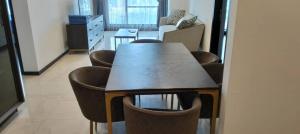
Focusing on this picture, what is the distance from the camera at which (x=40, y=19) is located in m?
4.30

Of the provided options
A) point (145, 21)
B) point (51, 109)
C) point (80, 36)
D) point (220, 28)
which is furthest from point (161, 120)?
point (145, 21)

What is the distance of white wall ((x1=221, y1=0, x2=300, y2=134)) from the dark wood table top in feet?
0.77

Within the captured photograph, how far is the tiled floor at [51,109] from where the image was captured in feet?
8.48

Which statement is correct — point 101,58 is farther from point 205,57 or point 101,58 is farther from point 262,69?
point 262,69

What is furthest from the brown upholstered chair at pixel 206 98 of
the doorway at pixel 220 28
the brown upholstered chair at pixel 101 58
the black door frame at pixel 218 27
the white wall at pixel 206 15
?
the white wall at pixel 206 15

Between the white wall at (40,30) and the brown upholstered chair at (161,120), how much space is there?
3065 millimetres

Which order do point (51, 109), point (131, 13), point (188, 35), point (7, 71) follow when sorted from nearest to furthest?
1. point (7, 71)
2. point (51, 109)
3. point (188, 35)
4. point (131, 13)

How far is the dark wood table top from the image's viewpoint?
1779 millimetres

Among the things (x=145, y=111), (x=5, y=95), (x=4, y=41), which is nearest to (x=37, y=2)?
(x=4, y=41)

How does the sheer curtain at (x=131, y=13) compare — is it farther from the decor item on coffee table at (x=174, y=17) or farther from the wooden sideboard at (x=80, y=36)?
the wooden sideboard at (x=80, y=36)

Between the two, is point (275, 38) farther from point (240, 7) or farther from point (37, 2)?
point (37, 2)

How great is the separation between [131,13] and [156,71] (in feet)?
20.9

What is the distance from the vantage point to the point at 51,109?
3023mm

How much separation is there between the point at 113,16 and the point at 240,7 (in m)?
7.07
